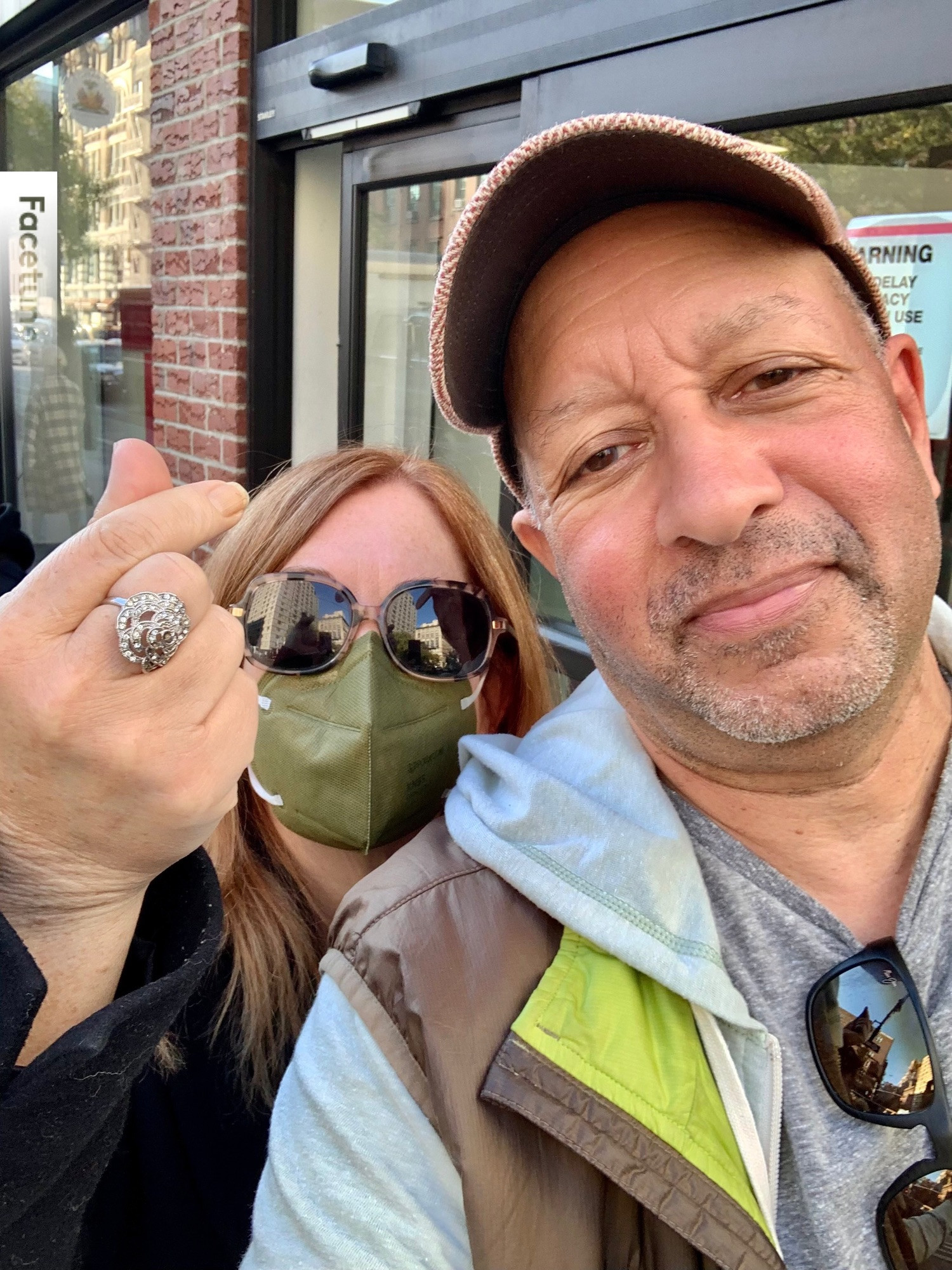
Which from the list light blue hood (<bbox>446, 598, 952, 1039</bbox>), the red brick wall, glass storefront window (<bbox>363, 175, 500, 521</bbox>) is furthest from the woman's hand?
the red brick wall

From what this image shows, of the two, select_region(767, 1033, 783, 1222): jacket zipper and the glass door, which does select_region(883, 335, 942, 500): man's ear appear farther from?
the glass door

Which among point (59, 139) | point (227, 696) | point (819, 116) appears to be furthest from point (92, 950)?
point (59, 139)

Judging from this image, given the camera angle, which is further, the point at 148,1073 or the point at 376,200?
the point at 376,200

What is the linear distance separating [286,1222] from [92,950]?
0.38 m

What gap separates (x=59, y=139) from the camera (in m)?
6.22

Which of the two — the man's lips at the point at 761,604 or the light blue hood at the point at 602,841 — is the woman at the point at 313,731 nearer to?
the light blue hood at the point at 602,841

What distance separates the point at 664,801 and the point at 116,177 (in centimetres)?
542

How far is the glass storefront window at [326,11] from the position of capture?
3.49 metres

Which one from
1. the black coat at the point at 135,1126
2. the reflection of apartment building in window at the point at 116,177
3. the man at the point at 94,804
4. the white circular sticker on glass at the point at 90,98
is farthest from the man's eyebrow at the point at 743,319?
the white circular sticker on glass at the point at 90,98

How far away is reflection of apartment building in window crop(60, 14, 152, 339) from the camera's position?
4938 millimetres

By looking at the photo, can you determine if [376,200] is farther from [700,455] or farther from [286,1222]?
[286,1222]

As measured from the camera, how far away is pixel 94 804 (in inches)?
35.0

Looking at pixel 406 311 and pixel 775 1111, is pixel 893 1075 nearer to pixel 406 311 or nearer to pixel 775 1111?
pixel 775 1111

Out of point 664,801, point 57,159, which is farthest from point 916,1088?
point 57,159
